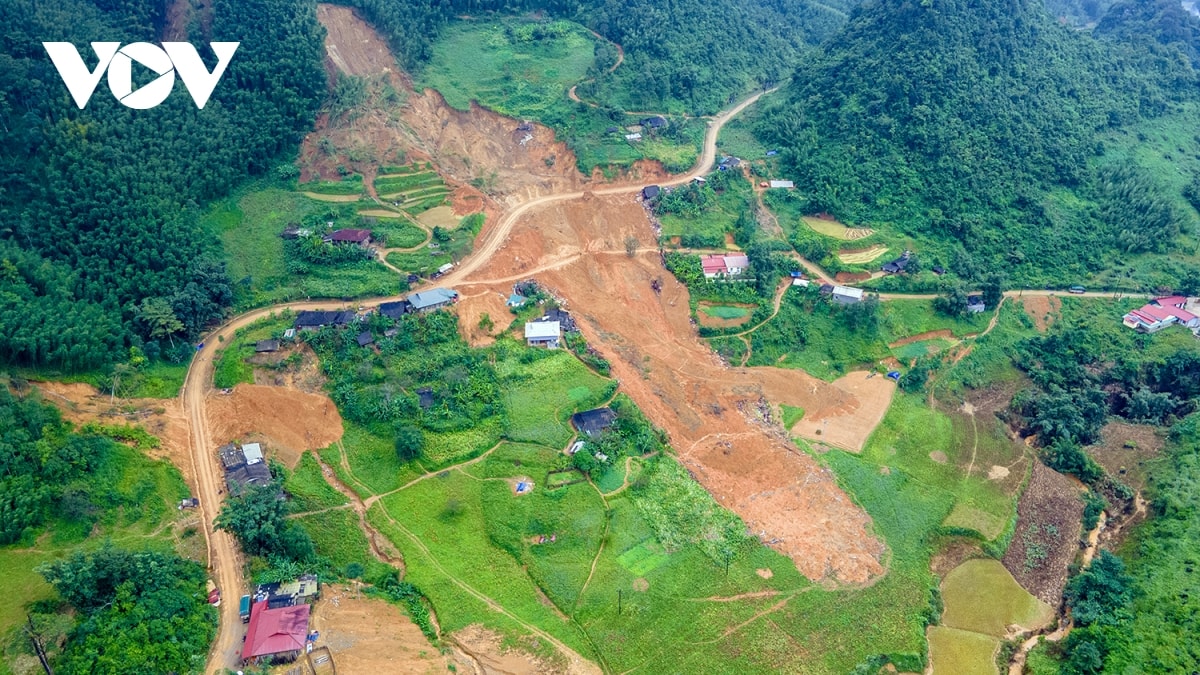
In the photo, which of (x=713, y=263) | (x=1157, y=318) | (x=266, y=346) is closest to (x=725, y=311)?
(x=713, y=263)

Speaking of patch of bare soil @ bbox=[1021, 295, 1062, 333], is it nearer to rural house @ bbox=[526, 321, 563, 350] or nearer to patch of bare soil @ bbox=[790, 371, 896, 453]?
patch of bare soil @ bbox=[790, 371, 896, 453]

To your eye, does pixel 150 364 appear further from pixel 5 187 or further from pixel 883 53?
pixel 883 53

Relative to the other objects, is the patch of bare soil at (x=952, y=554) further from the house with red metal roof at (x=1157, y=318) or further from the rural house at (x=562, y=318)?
the house with red metal roof at (x=1157, y=318)

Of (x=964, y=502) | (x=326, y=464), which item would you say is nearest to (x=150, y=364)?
(x=326, y=464)

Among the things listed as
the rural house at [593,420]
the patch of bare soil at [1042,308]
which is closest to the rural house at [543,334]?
the rural house at [593,420]

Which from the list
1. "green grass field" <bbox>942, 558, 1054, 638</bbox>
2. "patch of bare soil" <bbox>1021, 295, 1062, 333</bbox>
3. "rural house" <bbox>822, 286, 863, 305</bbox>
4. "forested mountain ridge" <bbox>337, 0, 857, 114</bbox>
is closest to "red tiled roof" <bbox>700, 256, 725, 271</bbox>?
"rural house" <bbox>822, 286, 863, 305</bbox>

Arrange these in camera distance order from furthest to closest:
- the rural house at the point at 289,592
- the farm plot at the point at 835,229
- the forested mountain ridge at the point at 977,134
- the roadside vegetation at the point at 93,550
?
the forested mountain ridge at the point at 977,134
the farm plot at the point at 835,229
the rural house at the point at 289,592
the roadside vegetation at the point at 93,550
